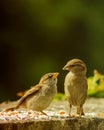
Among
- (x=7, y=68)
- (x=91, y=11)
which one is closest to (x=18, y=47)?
(x=7, y=68)

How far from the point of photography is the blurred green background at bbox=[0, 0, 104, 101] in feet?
51.2

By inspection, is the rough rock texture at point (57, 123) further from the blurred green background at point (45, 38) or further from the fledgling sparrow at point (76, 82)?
the blurred green background at point (45, 38)

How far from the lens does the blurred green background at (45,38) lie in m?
15.6

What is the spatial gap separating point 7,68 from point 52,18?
1.17 m

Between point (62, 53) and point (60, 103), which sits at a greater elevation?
point (62, 53)

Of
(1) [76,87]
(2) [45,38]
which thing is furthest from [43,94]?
(2) [45,38]

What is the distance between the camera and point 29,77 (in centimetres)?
1564

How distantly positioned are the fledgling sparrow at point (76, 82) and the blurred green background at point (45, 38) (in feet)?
22.2

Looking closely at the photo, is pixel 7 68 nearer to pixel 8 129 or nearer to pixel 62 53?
pixel 62 53

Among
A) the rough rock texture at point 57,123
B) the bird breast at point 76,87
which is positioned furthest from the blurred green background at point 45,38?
the bird breast at point 76,87

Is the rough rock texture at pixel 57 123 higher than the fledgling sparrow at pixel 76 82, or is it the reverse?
the fledgling sparrow at pixel 76 82

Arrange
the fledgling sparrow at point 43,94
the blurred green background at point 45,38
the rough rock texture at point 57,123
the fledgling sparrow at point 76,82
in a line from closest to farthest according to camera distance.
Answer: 1. the rough rock texture at point 57,123
2. the fledgling sparrow at point 76,82
3. the fledgling sparrow at point 43,94
4. the blurred green background at point 45,38

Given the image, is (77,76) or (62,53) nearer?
(77,76)

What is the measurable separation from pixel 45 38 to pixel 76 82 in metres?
7.89
